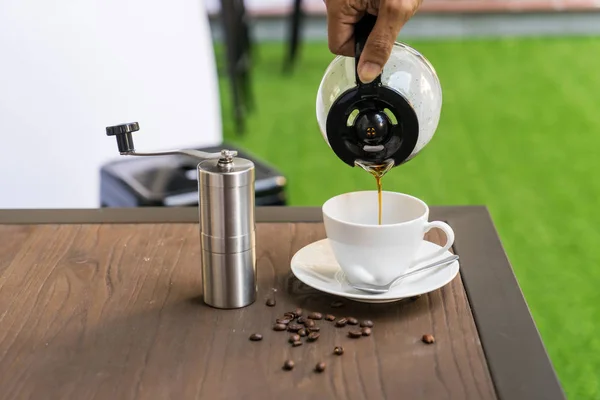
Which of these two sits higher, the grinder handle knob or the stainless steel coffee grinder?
the grinder handle knob

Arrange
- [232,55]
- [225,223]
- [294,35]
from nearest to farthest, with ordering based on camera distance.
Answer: [225,223]
[232,55]
[294,35]

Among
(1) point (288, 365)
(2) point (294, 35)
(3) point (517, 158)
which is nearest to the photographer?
(1) point (288, 365)

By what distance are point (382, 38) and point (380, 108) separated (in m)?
0.08

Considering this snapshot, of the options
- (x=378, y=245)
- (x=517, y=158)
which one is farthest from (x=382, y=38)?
(x=517, y=158)

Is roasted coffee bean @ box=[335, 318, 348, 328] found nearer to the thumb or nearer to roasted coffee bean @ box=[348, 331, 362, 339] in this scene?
roasted coffee bean @ box=[348, 331, 362, 339]

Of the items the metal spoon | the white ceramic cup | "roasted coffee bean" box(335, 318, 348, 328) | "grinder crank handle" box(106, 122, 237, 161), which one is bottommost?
"roasted coffee bean" box(335, 318, 348, 328)

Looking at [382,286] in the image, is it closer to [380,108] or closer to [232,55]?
[380,108]

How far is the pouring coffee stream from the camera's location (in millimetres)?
941

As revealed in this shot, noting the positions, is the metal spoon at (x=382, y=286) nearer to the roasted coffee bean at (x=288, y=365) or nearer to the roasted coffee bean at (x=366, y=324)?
the roasted coffee bean at (x=366, y=324)

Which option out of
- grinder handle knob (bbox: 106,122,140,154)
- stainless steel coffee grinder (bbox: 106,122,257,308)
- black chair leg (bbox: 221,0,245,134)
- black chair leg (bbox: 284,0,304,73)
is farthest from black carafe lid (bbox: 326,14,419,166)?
black chair leg (bbox: 284,0,304,73)

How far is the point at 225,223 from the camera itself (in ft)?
3.05

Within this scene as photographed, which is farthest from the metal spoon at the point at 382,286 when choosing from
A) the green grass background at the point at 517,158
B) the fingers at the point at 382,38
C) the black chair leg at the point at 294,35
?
the black chair leg at the point at 294,35

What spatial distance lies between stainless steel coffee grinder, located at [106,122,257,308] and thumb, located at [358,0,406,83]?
171 millimetres

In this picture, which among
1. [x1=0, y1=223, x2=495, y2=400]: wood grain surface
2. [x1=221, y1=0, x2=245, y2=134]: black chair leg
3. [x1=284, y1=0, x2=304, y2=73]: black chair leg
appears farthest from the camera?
[x1=284, y1=0, x2=304, y2=73]: black chair leg
